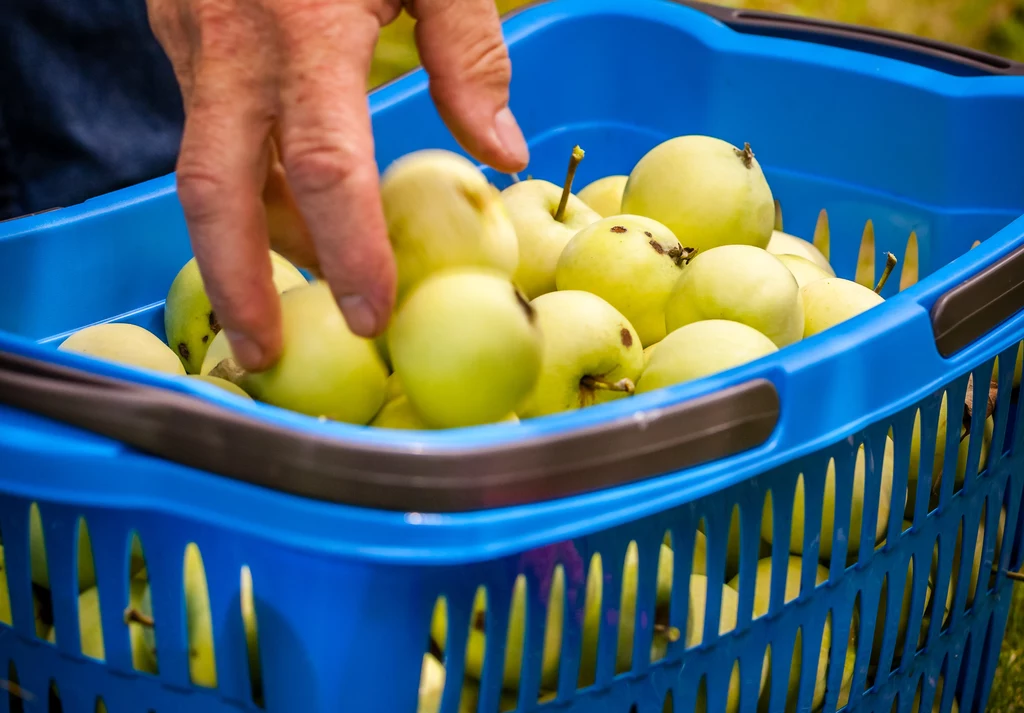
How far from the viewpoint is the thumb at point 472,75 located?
662mm

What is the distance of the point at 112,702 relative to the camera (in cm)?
57

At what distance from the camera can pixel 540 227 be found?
35.9 inches

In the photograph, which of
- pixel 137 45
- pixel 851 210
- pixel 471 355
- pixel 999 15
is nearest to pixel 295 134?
pixel 471 355

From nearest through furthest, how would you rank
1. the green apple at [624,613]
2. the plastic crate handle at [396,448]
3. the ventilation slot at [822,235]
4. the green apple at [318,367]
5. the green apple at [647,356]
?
the plastic crate handle at [396,448]
the green apple at [624,613]
the green apple at [318,367]
the green apple at [647,356]
the ventilation slot at [822,235]

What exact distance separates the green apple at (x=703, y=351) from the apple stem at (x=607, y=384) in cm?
2

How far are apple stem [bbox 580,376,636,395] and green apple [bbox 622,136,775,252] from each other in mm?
236

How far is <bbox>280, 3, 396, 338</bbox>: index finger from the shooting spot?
52 centimetres

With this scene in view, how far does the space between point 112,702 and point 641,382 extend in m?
0.38

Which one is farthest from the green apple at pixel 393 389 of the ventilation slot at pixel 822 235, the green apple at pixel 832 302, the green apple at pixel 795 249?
the ventilation slot at pixel 822 235

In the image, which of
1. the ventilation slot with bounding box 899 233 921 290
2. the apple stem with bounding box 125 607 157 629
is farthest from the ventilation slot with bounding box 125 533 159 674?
the ventilation slot with bounding box 899 233 921 290

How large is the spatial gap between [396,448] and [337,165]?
0.16 meters

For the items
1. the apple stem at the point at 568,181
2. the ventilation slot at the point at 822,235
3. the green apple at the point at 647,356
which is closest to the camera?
the green apple at the point at 647,356

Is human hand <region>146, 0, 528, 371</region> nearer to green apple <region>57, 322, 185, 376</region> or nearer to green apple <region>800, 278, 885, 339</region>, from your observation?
green apple <region>57, 322, 185, 376</region>

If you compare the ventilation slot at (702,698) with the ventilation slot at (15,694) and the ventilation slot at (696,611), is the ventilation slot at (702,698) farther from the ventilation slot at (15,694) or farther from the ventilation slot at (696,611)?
the ventilation slot at (15,694)
